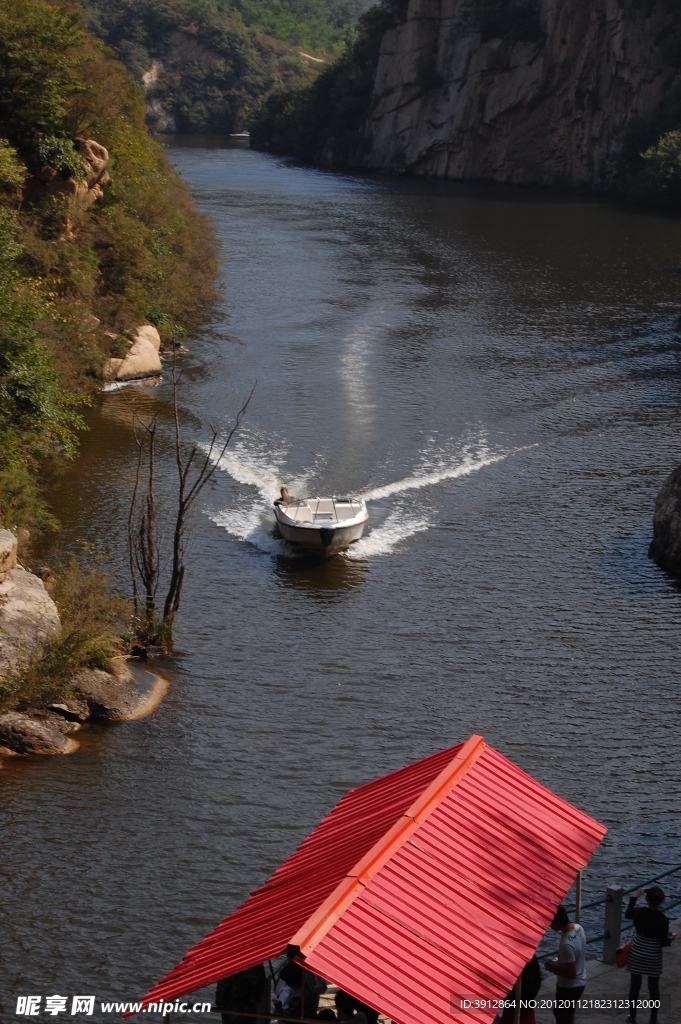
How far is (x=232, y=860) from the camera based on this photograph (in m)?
18.0

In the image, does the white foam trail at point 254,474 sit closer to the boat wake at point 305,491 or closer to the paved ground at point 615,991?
the boat wake at point 305,491

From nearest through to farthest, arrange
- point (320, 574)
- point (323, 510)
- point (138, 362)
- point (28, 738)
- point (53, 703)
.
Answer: point (28, 738) < point (53, 703) < point (320, 574) < point (323, 510) < point (138, 362)

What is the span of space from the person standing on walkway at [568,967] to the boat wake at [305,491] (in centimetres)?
1847

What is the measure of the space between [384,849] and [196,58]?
499 ft

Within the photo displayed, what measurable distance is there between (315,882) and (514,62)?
3809 inches

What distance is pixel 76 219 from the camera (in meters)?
44.1

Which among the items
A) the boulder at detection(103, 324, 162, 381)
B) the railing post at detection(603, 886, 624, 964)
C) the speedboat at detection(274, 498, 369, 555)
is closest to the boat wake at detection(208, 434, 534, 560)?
the speedboat at detection(274, 498, 369, 555)

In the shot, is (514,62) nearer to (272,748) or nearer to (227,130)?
(227,130)

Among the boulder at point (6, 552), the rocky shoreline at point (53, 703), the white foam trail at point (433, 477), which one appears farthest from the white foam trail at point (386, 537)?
the boulder at point (6, 552)

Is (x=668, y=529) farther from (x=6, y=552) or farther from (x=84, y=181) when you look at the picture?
(x=84, y=181)

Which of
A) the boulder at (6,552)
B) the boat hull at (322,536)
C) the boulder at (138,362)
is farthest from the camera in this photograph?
the boulder at (138,362)

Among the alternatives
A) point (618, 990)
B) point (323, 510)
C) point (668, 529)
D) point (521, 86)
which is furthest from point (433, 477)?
point (521, 86)

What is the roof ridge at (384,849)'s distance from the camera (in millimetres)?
9969

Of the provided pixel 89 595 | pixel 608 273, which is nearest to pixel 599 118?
pixel 608 273
